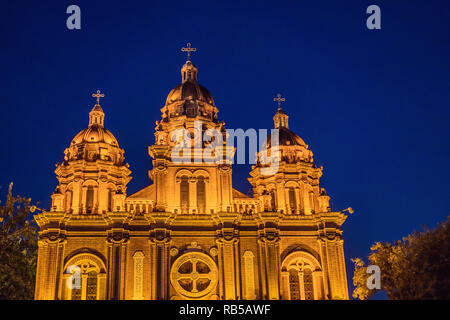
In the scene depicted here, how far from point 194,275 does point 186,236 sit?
10.2ft

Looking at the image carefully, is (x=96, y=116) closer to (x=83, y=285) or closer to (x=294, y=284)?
(x=83, y=285)

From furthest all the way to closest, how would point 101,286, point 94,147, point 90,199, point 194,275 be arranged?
point 94,147 < point 90,199 < point 194,275 < point 101,286

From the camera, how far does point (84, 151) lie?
176ft

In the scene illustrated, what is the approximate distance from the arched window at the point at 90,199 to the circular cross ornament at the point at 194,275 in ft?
29.3

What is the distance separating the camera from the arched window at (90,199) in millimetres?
51031

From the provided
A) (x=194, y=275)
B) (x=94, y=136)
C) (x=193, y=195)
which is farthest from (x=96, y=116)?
(x=194, y=275)

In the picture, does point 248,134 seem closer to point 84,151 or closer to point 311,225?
point 311,225

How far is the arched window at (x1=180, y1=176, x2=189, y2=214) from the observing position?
50.1 metres

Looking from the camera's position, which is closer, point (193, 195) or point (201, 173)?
point (193, 195)

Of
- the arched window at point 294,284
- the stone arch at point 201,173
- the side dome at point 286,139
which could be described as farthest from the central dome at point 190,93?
the arched window at point 294,284

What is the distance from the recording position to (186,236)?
Result: 48.6m
